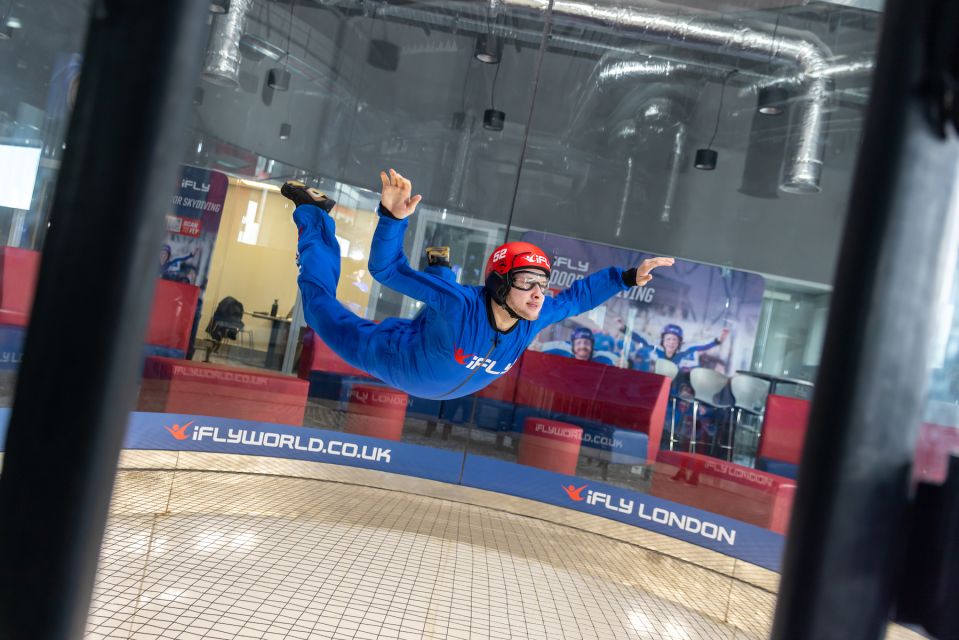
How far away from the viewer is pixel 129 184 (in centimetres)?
84

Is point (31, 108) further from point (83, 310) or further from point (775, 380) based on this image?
point (775, 380)

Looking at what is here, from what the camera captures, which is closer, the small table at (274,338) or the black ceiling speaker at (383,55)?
the small table at (274,338)

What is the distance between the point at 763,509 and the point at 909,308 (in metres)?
5.06

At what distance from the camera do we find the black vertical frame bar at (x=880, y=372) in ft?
2.63

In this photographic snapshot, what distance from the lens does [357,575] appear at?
376cm

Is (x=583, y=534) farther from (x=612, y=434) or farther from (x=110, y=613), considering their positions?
(x=110, y=613)

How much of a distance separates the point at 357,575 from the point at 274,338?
368cm

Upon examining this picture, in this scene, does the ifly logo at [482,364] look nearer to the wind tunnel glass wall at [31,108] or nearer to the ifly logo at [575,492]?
the ifly logo at [575,492]

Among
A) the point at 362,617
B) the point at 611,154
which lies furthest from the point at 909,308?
the point at 611,154

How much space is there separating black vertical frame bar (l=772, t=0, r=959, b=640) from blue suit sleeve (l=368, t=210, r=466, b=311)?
2.54 m

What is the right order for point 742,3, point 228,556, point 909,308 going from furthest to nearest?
point 742,3, point 228,556, point 909,308

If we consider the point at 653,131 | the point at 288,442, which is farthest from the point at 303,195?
the point at 653,131

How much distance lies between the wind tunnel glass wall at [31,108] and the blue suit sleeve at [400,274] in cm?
319

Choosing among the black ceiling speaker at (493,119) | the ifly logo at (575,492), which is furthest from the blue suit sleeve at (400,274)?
the black ceiling speaker at (493,119)
